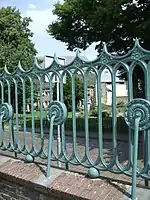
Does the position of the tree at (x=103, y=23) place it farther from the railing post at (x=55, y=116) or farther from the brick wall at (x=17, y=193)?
the brick wall at (x=17, y=193)

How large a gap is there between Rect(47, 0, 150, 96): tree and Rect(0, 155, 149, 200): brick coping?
4.54 m

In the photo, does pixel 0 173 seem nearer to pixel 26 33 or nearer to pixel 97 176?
pixel 97 176

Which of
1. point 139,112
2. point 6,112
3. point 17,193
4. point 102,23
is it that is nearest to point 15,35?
point 102,23

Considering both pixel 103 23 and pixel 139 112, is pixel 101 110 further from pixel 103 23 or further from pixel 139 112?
pixel 103 23

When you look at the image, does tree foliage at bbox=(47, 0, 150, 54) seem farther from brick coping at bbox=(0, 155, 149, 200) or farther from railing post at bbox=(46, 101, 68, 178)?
brick coping at bbox=(0, 155, 149, 200)

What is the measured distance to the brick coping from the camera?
9.32 ft

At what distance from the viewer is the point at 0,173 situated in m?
3.79

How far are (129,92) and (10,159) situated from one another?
197 cm

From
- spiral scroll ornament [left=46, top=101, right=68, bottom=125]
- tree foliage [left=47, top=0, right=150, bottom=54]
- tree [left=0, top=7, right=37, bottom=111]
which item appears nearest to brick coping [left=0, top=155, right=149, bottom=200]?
spiral scroll ornament [left=46, top=101, right=68, bottom=125]

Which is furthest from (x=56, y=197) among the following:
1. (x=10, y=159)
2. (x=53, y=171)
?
(x=10, y=159)

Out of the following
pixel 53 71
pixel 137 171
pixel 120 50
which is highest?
pixel 120 50

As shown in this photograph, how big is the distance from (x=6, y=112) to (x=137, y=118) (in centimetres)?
193

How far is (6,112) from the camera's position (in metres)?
4.04

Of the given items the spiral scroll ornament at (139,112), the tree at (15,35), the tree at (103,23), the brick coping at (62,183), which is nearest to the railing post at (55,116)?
the brick coping at (62,183)
